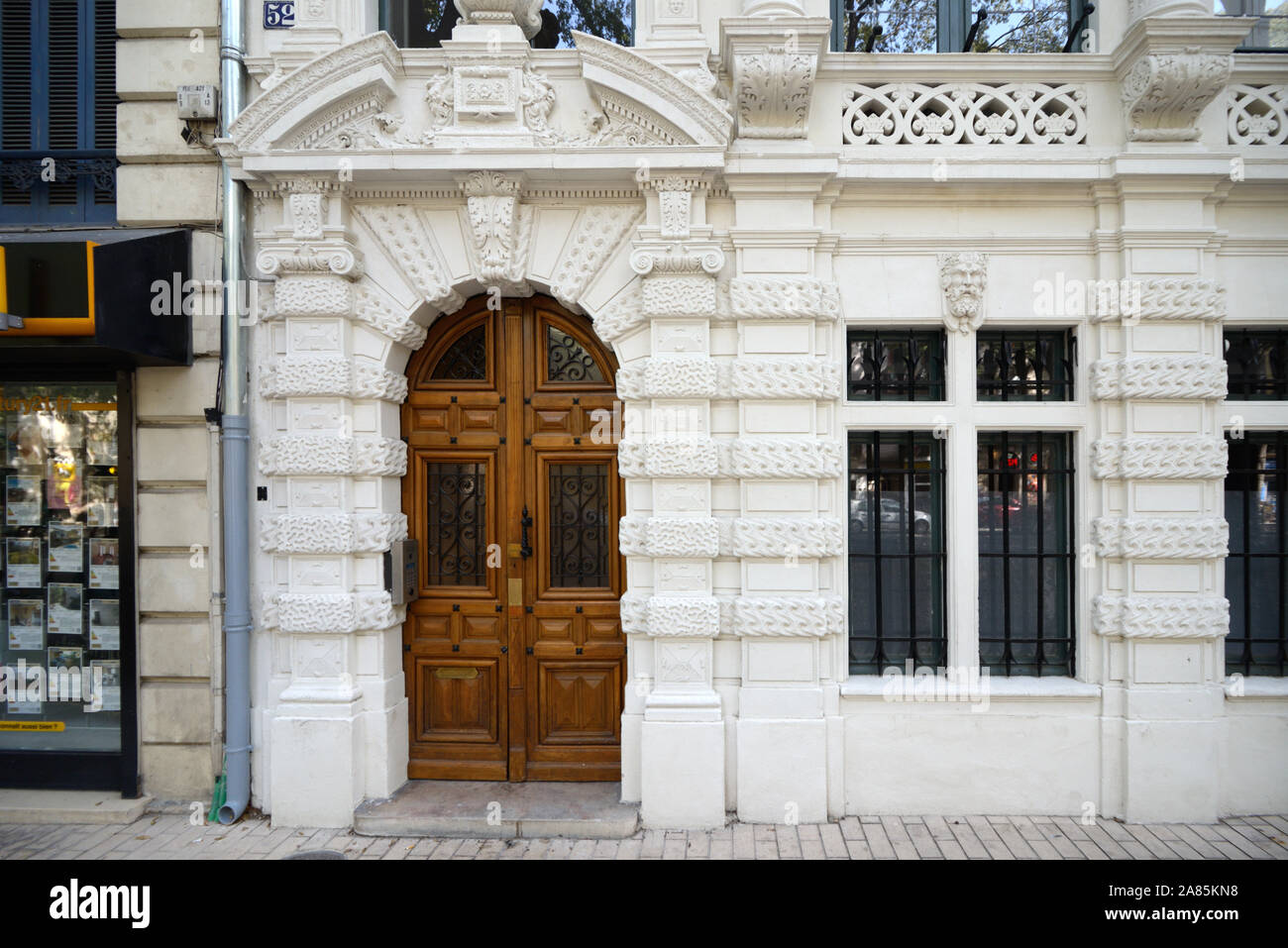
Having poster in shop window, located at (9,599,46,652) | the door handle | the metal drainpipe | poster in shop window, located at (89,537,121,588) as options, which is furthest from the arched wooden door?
poster in shop window, located at (9,599,46,652)

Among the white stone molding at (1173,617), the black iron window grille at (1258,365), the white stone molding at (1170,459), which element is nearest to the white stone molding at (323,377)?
the white stone molding at (1170,459)

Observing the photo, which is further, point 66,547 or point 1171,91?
point 66,547

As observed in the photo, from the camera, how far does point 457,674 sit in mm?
5914

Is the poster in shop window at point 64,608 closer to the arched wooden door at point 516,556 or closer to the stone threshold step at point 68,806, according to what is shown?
the stone threshold step at point 68,806

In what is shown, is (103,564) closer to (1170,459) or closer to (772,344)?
(772,344)

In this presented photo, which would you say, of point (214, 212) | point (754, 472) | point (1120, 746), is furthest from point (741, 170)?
point (1120, 746)

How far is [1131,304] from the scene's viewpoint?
5406mm

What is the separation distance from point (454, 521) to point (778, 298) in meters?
3.21

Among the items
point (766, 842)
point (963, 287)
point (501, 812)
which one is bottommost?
point (766, 842)

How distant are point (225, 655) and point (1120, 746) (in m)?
7.02

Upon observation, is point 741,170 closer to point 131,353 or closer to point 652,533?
point 652,533

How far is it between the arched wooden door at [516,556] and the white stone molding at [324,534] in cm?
48

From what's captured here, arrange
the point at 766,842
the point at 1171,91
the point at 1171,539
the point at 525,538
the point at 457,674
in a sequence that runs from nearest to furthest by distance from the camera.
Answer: the point at 766,842 → the point at 1171,91 → the point at 1171,539 → the point at 525,538 → the point at 457,674

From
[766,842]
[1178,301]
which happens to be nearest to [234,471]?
[766,842]
